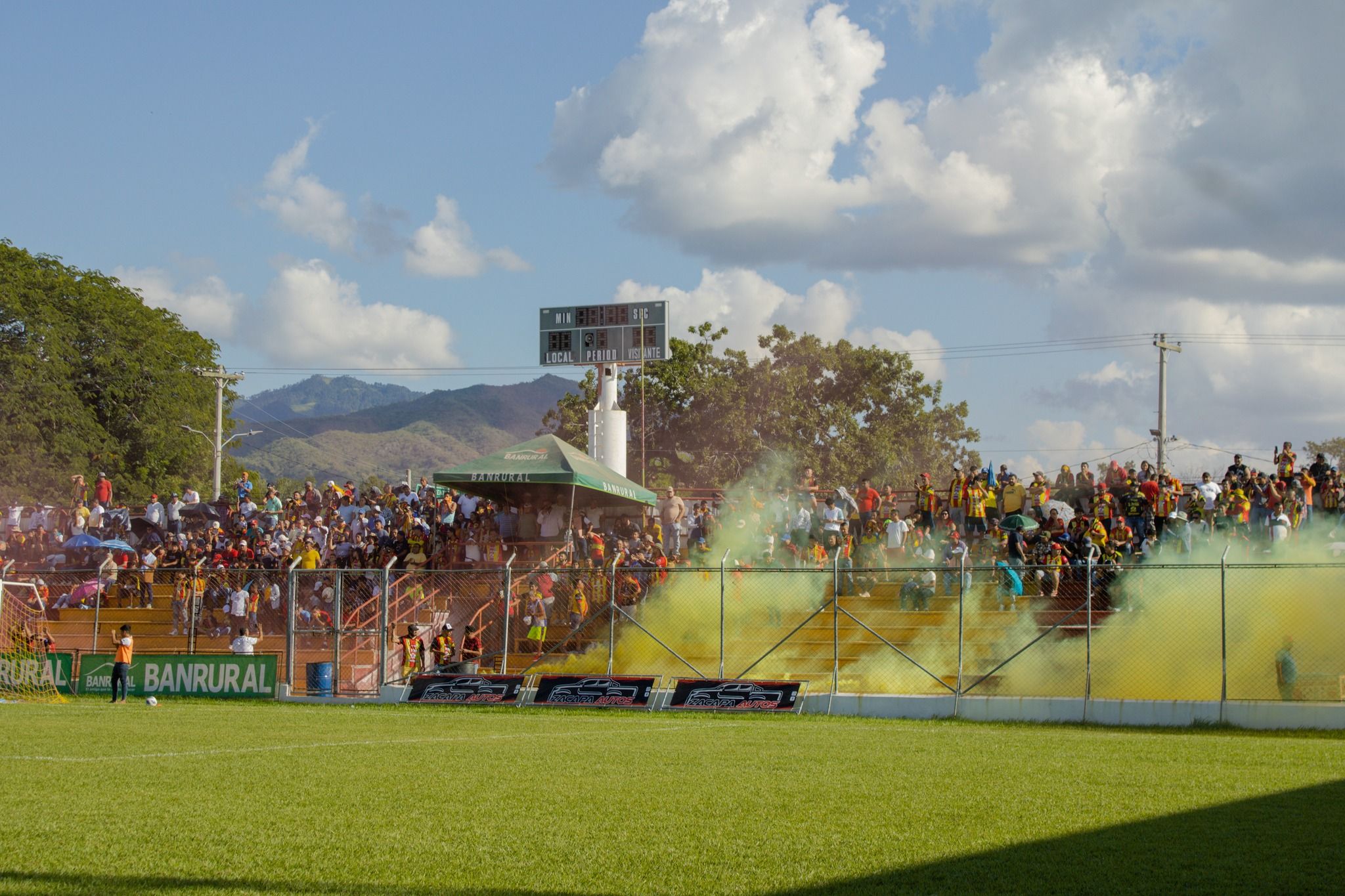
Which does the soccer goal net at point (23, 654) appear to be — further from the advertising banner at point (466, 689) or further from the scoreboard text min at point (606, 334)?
the scoreboard text min at point (606, 334)

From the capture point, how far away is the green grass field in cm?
730

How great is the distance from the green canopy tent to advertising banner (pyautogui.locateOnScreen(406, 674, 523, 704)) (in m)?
5.82

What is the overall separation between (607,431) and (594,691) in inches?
673

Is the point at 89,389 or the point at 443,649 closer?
the point at 443,649

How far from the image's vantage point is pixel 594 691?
21562mm

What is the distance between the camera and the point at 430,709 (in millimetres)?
21547

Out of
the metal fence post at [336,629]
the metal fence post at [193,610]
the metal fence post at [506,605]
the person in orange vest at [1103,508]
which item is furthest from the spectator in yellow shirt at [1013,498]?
the metal fence post at [193,610]

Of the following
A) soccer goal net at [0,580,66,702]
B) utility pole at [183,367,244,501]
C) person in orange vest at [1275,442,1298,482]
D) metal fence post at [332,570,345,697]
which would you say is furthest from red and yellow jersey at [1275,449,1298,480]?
utility pole at [183,367,244,501]

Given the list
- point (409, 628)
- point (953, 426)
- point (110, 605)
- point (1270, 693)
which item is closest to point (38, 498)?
point (110, 605)

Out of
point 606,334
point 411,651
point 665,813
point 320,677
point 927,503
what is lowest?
point 320,677

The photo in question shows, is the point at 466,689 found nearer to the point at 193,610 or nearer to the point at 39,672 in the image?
the point at 193,610

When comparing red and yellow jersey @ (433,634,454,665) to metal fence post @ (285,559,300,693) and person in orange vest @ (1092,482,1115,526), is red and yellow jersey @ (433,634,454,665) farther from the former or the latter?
person in orange vest @ (1092,482,1115,526)

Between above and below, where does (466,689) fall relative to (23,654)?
below

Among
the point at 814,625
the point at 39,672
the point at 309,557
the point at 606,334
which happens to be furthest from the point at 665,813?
the point at 606,334
